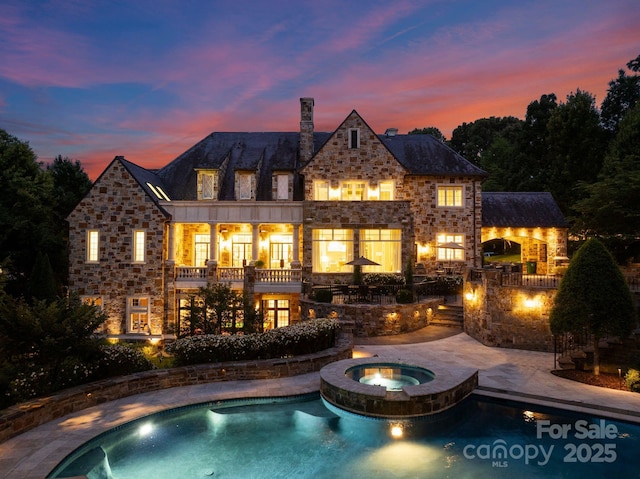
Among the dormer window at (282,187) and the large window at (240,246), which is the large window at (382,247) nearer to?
the dormer window at (282,187)

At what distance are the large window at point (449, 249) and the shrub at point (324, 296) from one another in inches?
411

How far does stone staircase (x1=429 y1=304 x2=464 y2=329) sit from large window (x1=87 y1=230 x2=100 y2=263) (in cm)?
2173

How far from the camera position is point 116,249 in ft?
84.3

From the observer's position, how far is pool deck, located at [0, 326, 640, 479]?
30.8ft

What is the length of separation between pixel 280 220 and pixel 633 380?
20.2 m

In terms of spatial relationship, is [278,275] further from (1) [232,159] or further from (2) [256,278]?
(1) [232,159]

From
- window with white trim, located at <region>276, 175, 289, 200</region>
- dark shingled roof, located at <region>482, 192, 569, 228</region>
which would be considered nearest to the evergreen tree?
dark shingled roof, located at <region>482, 192, 569, 228</region>

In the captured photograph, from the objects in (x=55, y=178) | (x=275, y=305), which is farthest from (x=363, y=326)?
(x=55, y=178)

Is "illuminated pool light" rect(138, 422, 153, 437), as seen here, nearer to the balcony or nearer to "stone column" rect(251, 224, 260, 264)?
the balcony

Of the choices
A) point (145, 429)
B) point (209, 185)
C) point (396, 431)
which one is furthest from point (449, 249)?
point (145, 429)

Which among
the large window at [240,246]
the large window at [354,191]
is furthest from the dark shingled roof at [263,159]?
the large window at [240,246]

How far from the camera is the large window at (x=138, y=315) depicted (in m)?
25.5

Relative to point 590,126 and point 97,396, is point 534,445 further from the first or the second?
point 590,126

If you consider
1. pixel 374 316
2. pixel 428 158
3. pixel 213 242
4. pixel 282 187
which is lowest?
pixel 374 316
